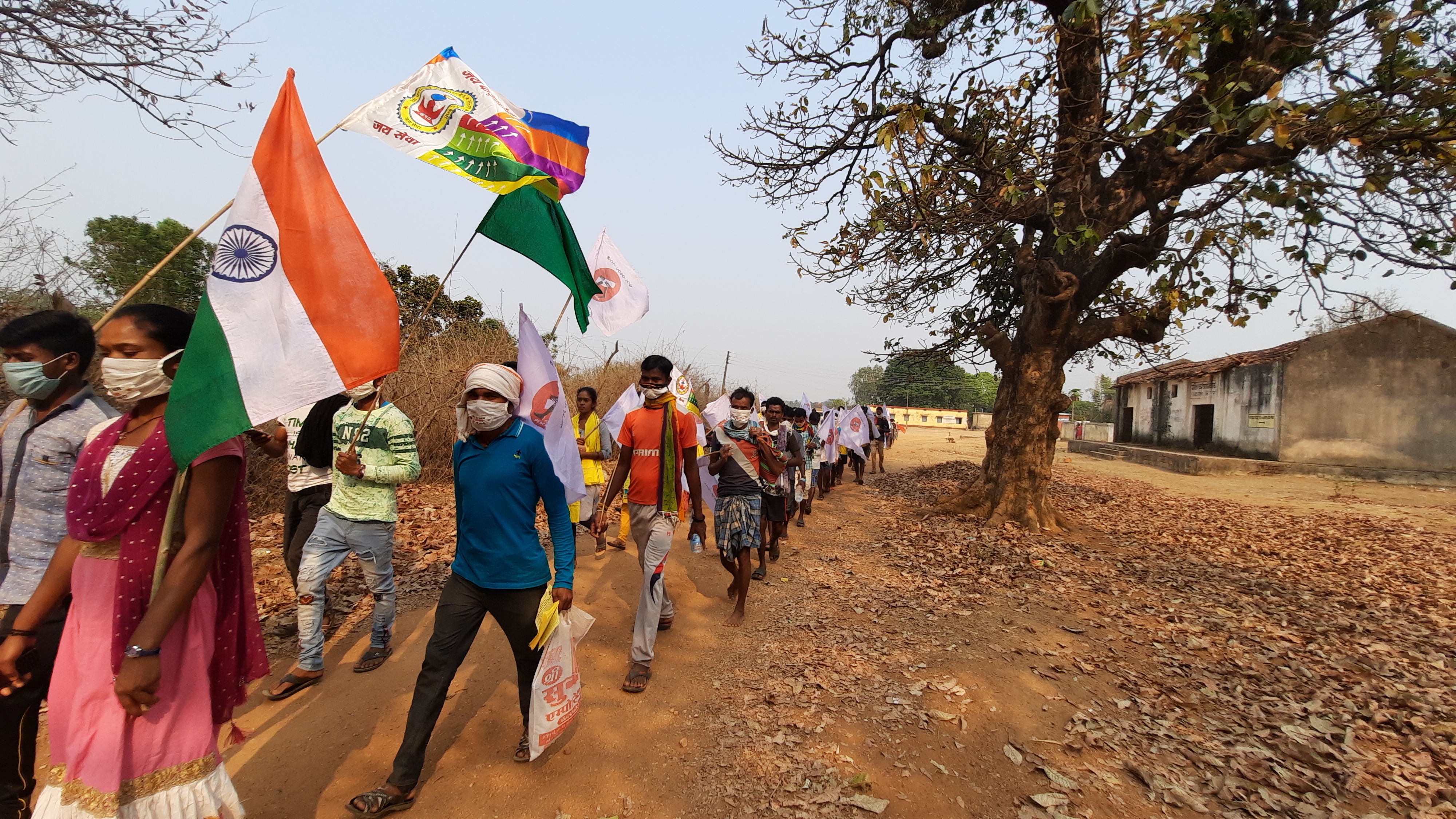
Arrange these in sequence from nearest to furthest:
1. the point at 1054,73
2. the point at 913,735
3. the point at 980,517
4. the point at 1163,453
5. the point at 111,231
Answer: the point at 913,735
the point at 1054,73
the point at 980,517
the point at 111,231
the point at 1163,453

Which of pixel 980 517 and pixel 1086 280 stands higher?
pixel 1086 280

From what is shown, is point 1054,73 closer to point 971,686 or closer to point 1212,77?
point 1212,77

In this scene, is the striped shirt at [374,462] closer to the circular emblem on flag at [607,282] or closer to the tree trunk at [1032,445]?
Result: the circular emblem on flag at [607,282]

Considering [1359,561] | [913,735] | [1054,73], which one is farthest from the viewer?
[1359,561]

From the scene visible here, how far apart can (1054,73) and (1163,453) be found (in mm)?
18074

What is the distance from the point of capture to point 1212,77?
20.5ft

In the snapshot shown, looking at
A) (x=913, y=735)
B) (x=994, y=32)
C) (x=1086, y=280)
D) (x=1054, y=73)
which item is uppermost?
(x=994, y=32)

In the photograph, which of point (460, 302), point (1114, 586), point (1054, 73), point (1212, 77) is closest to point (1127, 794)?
point (1114, 586)

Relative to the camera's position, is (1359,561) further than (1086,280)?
No

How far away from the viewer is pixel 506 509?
9.70ft

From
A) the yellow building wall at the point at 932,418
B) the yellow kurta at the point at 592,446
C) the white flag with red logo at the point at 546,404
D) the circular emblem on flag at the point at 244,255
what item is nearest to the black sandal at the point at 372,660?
the white flag with red logo at the point at 546,404

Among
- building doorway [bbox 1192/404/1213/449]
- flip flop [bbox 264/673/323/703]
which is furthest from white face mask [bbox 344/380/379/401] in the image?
building doorway [bbox 1192/404/1213/449]

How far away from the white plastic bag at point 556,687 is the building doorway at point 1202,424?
26.2 m

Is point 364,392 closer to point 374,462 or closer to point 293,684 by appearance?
point 374,462
